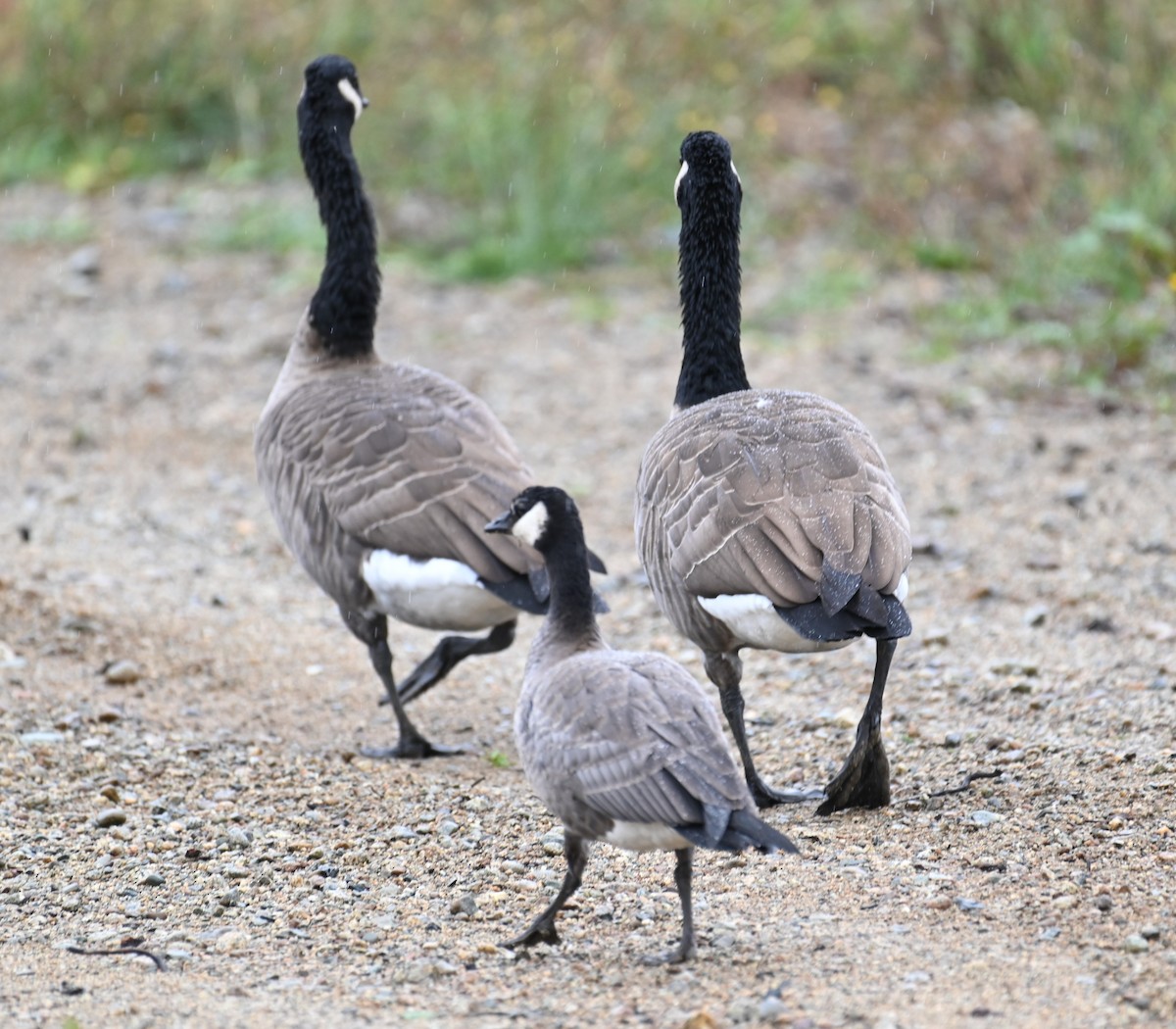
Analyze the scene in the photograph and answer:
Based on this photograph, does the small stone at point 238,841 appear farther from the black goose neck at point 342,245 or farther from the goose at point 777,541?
the black goose neck at point 342,245

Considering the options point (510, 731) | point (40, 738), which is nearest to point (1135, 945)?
point (510, 731)

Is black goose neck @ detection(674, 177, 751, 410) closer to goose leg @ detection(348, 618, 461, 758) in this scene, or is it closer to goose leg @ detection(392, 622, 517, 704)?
goose leg @ detection(392, 622, 517, 704)

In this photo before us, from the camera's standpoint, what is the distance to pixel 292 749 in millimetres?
6660

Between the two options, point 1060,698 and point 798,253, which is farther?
point 798,253

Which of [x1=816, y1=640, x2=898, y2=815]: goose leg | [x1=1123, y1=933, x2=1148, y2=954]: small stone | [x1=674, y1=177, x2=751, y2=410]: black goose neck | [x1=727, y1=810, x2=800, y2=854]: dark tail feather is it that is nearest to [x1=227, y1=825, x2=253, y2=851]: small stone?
[x1=816, y1=640, x2=898, y2=815]: goose leg

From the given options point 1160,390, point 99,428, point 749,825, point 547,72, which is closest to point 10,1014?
point 749,825

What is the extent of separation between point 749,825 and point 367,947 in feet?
4.32

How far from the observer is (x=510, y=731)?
7.10 meters

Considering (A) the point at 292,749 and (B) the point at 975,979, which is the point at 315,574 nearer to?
(A) the point at 292,749

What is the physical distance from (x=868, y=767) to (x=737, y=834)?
1.65m

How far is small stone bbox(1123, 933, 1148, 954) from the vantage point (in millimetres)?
4391

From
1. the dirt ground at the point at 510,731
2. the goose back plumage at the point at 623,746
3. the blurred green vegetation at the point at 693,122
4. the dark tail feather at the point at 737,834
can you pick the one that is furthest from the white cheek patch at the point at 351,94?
the blurred green vegetation at the point at 693,122

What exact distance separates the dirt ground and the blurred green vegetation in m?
0.87

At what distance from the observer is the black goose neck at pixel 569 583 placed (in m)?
5.00
